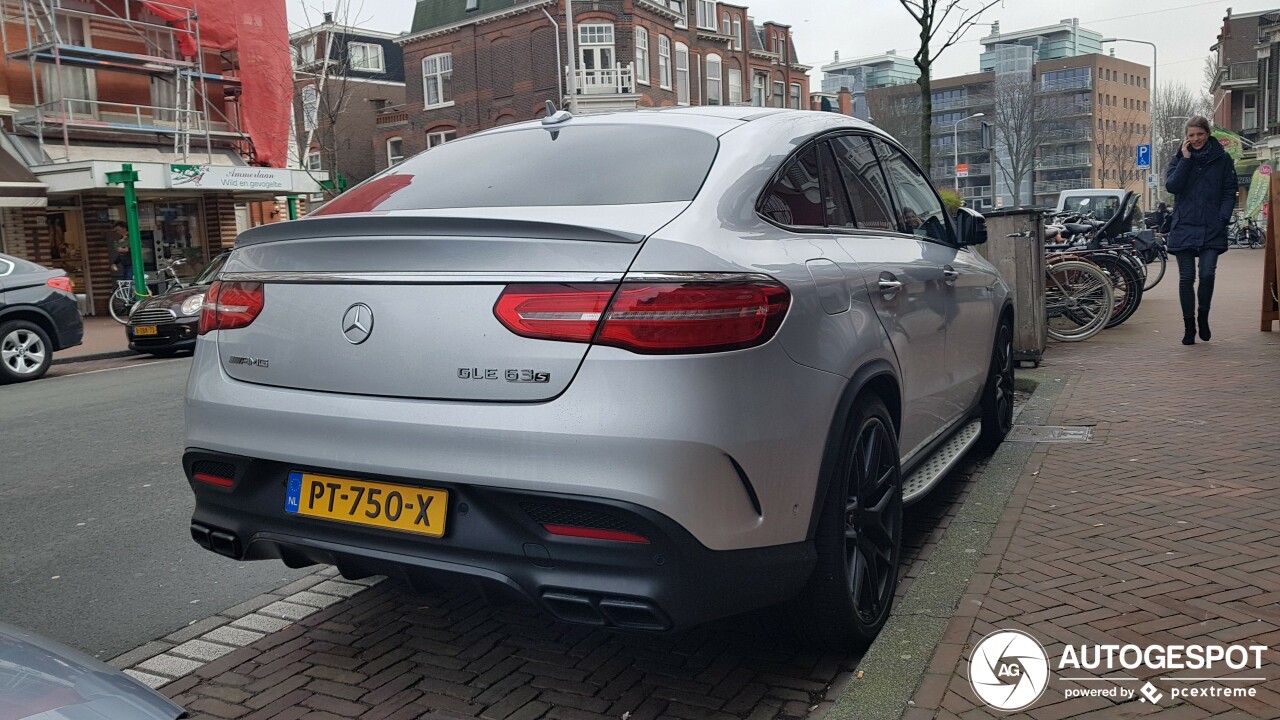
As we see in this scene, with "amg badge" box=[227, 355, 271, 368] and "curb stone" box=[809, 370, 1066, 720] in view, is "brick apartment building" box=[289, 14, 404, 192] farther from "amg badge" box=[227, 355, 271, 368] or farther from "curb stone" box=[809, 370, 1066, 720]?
"amg badge" box=[227, 355, 271, 368]

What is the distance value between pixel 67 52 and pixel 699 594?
26.5 metres

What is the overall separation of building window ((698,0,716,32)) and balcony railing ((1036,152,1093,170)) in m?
68.4

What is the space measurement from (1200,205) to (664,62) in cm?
4016

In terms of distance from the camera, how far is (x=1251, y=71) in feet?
229

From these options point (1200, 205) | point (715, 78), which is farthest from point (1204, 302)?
point (715, 78)

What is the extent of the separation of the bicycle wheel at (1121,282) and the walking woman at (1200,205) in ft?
3.68

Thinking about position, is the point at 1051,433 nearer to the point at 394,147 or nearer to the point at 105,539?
the point at 105,539

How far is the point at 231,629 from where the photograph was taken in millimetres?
3732

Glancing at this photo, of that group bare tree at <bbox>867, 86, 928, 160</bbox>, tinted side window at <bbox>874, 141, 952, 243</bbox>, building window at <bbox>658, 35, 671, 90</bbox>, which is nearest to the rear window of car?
tinted side window at <bbox>874, 141, 952, 243</bbox>

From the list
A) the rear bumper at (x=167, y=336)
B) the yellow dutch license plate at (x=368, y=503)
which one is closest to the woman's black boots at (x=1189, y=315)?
the yellow dutch license plate at (x=368, y=503)

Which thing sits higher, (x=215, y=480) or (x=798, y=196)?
(x=798, y=196)

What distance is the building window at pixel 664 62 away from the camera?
1845 inches

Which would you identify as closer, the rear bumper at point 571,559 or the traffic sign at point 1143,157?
the rear bumper at point 571,559

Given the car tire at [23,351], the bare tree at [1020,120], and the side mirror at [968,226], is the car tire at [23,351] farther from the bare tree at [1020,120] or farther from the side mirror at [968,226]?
the bare tree at [1020,120]
